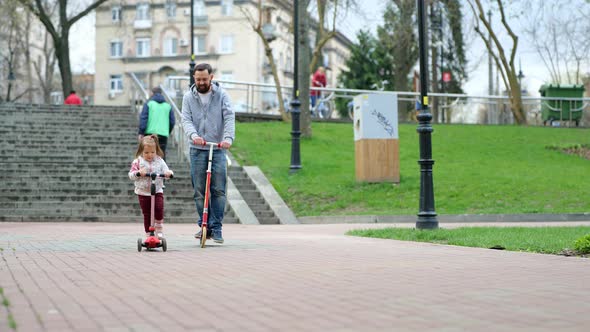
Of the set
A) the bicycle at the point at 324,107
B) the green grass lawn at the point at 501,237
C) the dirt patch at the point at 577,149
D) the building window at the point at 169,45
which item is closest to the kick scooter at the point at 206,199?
the green grass lawn at the point at 501,237

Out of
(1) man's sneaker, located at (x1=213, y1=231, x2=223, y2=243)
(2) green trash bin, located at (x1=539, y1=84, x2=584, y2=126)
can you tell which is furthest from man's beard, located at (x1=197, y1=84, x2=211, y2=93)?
(2) green trash bin, located at (x1=539, y1=84, x2=584, y2=126)

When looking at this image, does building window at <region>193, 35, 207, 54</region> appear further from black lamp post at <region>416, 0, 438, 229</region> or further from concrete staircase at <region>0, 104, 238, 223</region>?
black lamp post at <region>416, 0, 438, 229</region>

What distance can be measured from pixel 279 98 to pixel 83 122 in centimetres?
915

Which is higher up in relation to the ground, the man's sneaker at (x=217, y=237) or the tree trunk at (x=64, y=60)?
the tree trunk at (x=64, y=60)

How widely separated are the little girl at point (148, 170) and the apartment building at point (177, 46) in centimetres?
7616

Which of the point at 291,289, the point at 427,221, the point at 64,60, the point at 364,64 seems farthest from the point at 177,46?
the point at 291,289

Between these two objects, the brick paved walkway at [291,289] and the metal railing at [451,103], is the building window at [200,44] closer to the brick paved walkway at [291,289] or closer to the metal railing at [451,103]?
the metal railing at [451,103]

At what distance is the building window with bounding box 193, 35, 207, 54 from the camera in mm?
90562

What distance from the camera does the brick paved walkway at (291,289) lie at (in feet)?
16.4

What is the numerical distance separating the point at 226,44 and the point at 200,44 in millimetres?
3484

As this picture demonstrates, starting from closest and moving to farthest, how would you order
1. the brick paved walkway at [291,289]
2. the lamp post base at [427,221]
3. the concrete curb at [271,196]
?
the brick paved walkway at [291,289] < the lamp post base at [427,221] < the concrete curb at [271,196]

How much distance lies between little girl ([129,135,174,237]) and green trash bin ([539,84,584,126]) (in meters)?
30.3

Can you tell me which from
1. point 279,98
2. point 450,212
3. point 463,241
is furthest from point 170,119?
point 279,98

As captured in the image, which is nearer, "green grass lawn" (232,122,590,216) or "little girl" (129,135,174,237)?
"little girl" (129,135,174,237)
